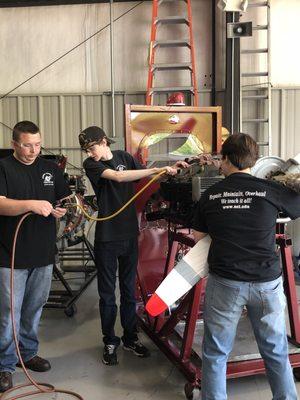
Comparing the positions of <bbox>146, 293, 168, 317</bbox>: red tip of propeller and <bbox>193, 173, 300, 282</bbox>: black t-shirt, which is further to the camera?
<bbox>146, 293, 168, 317</bbox>: red tip of propeller

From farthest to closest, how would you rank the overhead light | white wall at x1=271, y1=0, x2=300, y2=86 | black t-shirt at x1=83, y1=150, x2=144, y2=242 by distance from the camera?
white wall at x1=271, y1=0, x2=300, y2=86 < the overhead light < black t-shirt at x1=83, y1=150, x2=144, y2=242

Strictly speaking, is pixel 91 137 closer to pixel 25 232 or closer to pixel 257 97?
pixel 25 232

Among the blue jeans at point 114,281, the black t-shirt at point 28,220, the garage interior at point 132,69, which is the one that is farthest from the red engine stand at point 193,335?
the garage interior at point 132,69

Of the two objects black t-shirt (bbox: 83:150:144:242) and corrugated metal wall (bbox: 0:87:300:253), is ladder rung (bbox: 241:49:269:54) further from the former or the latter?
black t-shirt (bbox: 83:150:144:242)

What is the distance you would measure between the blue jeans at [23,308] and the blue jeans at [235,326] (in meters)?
1.16

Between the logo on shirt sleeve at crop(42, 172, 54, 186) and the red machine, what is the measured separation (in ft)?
2.16

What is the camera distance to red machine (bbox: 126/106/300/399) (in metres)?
2.42

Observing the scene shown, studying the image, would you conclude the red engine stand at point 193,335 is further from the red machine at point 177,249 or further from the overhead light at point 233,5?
the overhead light at point 233,5

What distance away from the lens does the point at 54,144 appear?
5859 millimetres

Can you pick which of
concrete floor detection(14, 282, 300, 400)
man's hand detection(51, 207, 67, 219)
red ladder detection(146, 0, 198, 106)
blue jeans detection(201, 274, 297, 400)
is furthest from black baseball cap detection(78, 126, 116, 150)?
red ladder detection(146, 0, 198, 106)

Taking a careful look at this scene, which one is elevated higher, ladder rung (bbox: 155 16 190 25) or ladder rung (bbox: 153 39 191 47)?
ladder rung (bbox: 155 16 190 25)

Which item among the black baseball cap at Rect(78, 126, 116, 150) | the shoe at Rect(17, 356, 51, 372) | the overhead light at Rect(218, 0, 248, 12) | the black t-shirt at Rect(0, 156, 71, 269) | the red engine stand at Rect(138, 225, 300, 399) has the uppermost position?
the overhead light at Rect(218, 0, 248, 12)

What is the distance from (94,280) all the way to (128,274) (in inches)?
88.7

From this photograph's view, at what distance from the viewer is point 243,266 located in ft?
5.79
